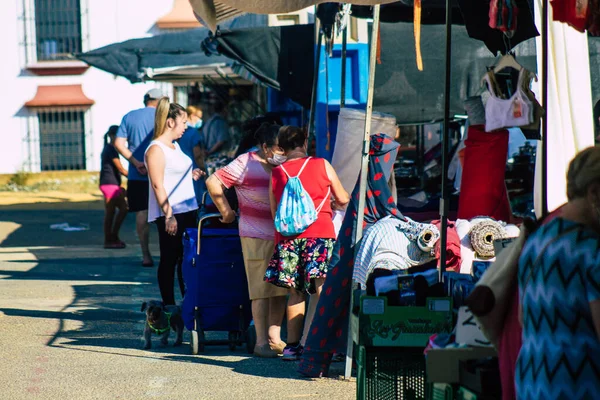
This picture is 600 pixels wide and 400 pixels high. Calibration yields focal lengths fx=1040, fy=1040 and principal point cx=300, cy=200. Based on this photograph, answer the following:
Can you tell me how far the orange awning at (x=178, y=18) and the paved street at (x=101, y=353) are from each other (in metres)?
14.9

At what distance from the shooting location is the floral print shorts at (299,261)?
690 cm

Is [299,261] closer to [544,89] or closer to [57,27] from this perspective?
[544,89]

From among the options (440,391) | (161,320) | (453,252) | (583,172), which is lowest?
(161,320)

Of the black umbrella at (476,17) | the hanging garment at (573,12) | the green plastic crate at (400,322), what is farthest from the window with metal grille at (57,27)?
the hanging garment at (573,12)

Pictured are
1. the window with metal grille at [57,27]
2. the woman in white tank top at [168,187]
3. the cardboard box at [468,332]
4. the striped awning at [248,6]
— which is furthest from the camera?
the window with metal grille at [57,27]

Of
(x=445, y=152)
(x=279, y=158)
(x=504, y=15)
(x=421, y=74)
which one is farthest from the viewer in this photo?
(x=421, y=74)

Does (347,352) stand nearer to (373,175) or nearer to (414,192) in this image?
(373,175)

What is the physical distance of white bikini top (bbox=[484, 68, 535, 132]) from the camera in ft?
17.3

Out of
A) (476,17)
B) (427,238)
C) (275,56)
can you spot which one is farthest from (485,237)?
(275,56)

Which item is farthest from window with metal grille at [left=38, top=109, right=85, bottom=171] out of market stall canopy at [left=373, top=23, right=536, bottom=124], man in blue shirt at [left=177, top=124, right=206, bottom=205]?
market stall canopy at [left=373, top=23, right=536, bottom=124]

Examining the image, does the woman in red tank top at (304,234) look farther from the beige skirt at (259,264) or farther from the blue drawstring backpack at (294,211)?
the beige skirt at (259,264)

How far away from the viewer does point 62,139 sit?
28188mm

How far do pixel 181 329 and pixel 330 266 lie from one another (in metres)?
1.64

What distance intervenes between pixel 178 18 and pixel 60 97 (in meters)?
3.84
